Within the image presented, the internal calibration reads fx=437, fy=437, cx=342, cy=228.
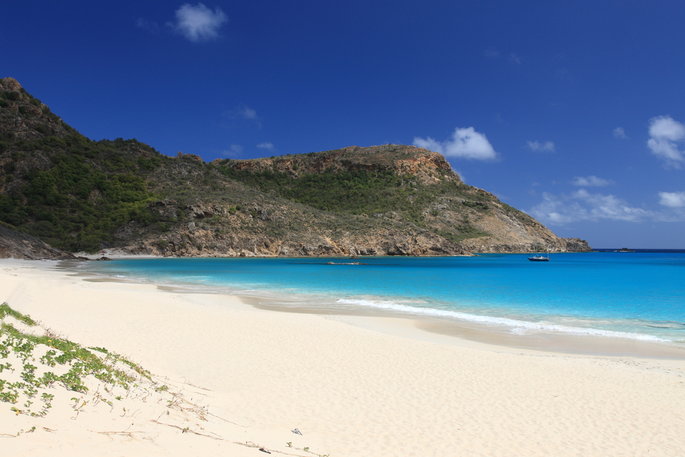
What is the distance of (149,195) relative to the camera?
9656cm

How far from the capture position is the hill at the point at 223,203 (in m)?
84.6

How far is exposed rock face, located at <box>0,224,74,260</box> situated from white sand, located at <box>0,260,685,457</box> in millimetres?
48801

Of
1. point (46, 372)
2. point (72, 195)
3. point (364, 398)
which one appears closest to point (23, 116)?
point (72, 195)

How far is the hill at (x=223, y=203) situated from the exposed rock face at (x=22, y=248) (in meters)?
13.9

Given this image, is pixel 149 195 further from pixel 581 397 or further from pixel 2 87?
pixel 581 397

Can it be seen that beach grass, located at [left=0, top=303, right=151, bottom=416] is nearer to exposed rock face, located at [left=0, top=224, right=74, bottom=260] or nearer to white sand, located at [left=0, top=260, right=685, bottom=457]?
white sand, located at [left=0, top=260, right=685, bottom=457]

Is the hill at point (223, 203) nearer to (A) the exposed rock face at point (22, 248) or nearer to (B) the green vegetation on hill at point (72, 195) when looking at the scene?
(B) the green vegetation on hill at point (72, 195)

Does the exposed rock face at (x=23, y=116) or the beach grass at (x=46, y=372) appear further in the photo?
the exposed rock face at (x=23, y=116)

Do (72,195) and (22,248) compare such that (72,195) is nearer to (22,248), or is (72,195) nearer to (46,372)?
(22,248)

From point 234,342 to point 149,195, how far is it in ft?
304

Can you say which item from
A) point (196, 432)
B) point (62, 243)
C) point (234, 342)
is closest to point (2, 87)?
point (62, 243)

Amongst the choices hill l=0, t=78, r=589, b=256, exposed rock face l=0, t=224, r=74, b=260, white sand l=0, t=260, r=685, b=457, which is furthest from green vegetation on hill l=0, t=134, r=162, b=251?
white sand l=0, t=260, r=685, b=457

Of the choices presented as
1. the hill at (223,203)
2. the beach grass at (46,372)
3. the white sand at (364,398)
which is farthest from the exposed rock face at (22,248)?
the beach grass at (46,372)

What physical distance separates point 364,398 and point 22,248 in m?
64.1
